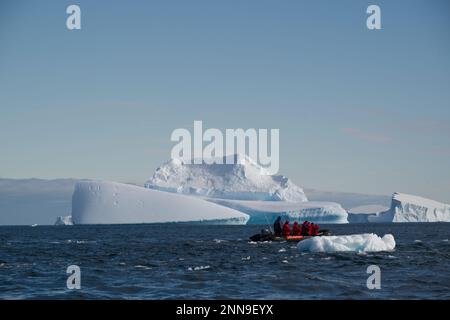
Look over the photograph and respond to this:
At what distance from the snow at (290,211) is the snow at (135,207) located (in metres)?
8.70

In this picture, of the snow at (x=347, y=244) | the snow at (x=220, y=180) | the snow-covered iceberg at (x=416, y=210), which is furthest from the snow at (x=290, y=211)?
the snow at (x=347, y=244)

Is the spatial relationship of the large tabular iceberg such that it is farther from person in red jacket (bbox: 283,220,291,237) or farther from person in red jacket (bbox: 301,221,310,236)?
person in red jacket (bbox: 283,220,291,237)

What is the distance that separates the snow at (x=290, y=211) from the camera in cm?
10338

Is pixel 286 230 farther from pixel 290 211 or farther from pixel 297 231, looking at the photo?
pixel 290 211

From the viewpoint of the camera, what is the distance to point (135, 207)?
95375mm

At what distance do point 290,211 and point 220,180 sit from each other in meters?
42.0

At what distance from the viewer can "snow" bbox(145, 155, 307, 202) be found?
435ft

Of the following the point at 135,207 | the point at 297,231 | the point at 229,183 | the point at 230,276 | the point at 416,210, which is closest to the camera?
the point at 230,276

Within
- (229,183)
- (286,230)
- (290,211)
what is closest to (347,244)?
(286,230)

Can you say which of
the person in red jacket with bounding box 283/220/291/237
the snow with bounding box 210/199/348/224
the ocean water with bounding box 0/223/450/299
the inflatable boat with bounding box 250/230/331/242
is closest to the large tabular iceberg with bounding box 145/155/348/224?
the snow with bounding box 210/199/348/224

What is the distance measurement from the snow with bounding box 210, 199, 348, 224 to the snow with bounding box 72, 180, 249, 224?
870 cm

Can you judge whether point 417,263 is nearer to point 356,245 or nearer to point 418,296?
point 356,245

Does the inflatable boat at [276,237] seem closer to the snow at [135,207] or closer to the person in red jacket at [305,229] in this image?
the person in red jacket at [305,229]
